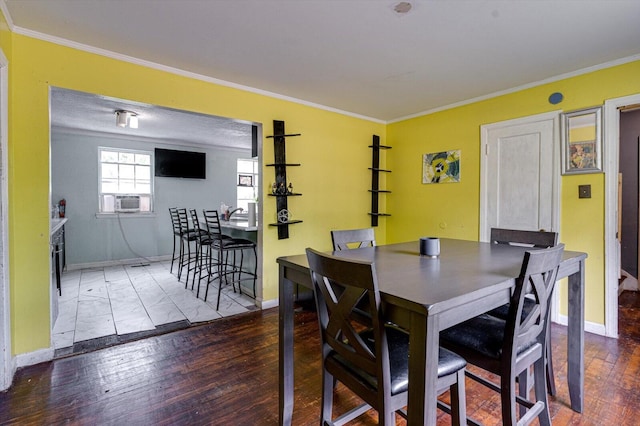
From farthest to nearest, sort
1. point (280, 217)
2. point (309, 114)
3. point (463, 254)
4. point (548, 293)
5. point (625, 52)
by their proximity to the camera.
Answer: point (309, 114) → point (280, 217) → point (625, 52) → point (463, 254) → point (548, 293)

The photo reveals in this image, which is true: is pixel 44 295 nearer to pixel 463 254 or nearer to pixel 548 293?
pixel 463 254

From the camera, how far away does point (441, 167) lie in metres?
3.88

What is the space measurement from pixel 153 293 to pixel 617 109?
5.17m

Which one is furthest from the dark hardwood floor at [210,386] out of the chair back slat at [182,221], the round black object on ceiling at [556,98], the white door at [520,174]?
the round black object on ceiling at [556,98]

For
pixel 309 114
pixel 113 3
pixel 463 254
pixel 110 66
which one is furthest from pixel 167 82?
pixel 463 254

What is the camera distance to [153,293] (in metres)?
3.89

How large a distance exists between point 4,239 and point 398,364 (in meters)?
2.40

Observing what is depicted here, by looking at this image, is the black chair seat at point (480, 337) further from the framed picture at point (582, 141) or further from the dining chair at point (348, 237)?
the framed picture at point (582, 141)

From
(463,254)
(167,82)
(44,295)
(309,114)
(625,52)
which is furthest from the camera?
(309,114)

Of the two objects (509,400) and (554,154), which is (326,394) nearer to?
(509,400)

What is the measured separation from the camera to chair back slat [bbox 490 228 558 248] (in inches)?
79.4

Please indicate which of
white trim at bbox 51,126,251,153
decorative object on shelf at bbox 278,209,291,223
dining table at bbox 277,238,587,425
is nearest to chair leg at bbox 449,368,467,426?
dining table at bbox 277,238,587,425

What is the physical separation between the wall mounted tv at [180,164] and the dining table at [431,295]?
521cm

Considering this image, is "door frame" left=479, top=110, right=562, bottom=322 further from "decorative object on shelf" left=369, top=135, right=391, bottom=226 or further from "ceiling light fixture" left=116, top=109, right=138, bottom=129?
"ceiling light fixture" left=116, top=109, right=138, bottom=129
